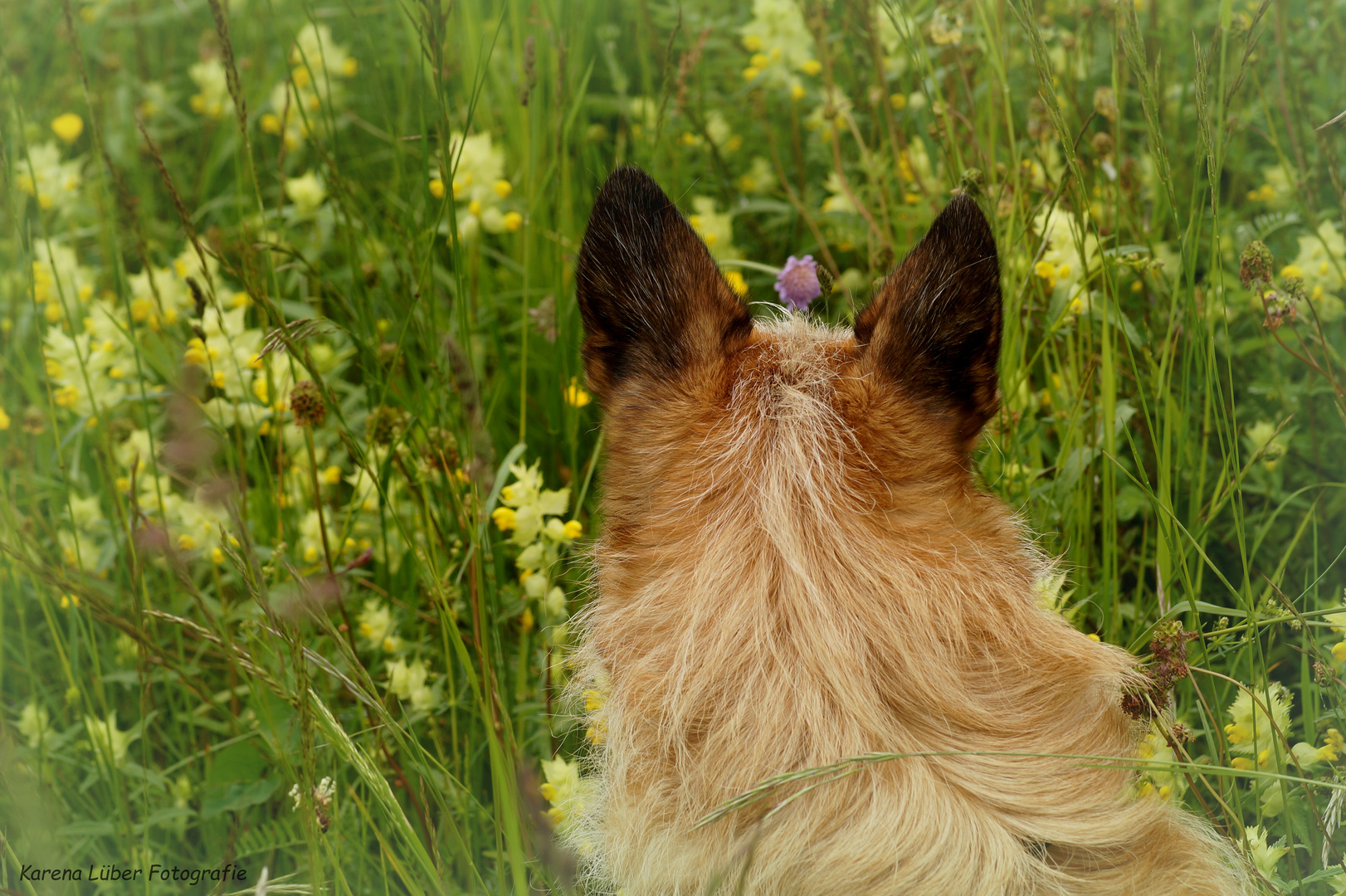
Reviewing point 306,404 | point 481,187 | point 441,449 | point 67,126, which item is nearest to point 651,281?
point 441,449

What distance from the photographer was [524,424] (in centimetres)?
303

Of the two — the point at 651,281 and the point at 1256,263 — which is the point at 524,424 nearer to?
the point at 651,281

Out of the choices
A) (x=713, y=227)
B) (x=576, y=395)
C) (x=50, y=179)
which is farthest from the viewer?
(x=50, y=179)

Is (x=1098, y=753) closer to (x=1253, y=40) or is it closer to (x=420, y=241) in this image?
(x=1253, y=40)

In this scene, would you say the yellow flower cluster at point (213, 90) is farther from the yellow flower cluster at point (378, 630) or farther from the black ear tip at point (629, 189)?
the black ear tip at point (629, 189)

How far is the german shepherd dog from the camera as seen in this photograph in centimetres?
143

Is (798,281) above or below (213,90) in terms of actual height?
below

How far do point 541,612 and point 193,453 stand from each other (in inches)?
48.6

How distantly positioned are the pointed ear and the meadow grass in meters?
0.36

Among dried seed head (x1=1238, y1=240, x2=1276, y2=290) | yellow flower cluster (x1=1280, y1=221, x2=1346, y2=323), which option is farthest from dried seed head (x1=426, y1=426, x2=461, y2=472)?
yellow flower cluster (x1=1280, y1=221, x2=1346, y2=323)

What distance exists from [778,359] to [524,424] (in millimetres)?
1395

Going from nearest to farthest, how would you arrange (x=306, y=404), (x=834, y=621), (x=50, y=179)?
1. (x=834, y=621)
2. (x=306, y=404)
3. (x=50, y=179)

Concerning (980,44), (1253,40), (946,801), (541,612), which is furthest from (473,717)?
(980,44)

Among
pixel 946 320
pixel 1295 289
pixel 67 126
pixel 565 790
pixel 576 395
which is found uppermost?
pixel 67 126
